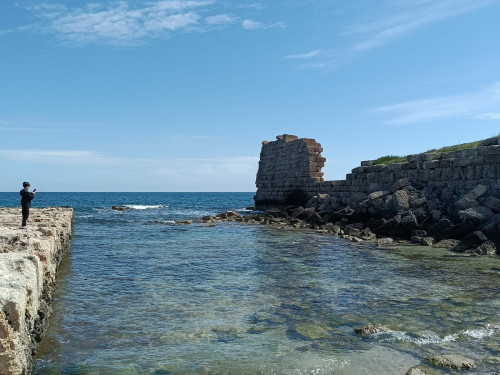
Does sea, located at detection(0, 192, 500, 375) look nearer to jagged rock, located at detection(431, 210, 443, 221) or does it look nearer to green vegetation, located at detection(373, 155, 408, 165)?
jagged rock, located at detection(431, 210, 443, 221)

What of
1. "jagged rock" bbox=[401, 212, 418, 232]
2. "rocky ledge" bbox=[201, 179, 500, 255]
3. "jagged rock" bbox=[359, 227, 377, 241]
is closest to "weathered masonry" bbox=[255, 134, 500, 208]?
"rocky ledge" bbox=[201, 179, 500, 255]

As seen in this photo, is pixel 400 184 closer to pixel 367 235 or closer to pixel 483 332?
pixel 367 235

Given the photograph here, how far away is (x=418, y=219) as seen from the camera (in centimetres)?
1659

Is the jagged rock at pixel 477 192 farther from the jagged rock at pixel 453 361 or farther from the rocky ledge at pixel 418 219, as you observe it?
the jagged rock at pixel 453 361

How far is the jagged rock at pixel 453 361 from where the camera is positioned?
491cm

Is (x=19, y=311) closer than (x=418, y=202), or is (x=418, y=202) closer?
(x=19, y=311)

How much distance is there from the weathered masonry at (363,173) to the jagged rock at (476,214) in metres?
1.39

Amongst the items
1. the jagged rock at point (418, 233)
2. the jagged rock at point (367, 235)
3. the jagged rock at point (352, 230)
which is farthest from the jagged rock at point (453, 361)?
the jagged rock at point (352, 230)

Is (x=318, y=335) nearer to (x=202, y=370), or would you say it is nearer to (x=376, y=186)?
(x=202, y=370)

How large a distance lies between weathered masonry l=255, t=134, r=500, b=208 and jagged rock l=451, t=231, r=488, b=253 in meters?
2.95

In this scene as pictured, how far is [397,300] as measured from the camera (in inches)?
306

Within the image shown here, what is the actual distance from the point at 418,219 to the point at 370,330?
37.6 ft

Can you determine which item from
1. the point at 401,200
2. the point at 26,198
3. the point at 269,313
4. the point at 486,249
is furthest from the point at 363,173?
the point at 269,313

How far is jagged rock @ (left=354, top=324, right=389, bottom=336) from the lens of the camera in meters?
6.03
